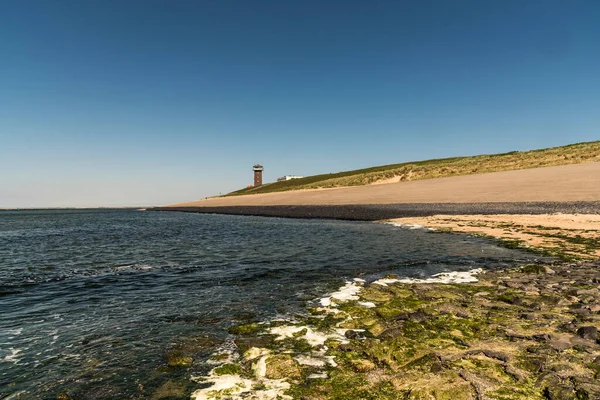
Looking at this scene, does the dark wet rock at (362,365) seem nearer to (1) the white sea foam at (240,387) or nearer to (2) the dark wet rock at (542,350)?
(1) the white sea foam at (240,387)

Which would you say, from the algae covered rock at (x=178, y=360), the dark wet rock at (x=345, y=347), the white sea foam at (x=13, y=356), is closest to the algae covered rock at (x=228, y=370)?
the algae covered rock at (x=178, y=360)

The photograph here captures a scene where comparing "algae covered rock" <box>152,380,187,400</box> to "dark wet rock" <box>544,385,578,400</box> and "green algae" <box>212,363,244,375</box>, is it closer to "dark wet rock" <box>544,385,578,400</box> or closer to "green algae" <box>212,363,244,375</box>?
"green algae" <box>212,363,244,375</box>

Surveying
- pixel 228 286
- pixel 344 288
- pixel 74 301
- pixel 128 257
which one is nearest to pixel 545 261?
pixel 344 288

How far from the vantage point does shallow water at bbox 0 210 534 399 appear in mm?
7234

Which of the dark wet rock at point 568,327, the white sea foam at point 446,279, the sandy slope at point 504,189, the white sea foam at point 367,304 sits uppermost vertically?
the sandy slope at point 504,189

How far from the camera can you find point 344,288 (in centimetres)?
1314

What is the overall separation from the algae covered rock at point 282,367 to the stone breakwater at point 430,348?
22 millimetres

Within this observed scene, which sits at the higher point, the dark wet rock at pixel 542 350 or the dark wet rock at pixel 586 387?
the dark wet rock at pixel 586 387

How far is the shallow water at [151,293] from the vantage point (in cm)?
723

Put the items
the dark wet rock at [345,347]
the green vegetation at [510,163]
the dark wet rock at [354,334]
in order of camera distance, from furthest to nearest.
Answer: the green vegetation at [510,163] → the dark wet rock at [354,334] → the dark wet rock at [345,347]

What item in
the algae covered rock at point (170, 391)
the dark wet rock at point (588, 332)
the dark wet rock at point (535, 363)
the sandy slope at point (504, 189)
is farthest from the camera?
the sandy slope at point (504, 189)

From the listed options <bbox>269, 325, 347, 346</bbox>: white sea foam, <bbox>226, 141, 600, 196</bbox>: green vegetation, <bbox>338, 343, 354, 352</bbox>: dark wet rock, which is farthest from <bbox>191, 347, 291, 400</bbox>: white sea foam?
<bbox>226, 141, 600, 196</bbox>: green vegetation

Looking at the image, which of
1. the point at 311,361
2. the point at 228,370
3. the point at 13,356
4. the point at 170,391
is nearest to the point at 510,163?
the point at 311,361

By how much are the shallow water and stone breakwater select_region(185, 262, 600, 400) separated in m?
1.37
